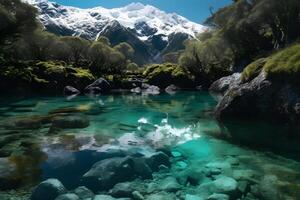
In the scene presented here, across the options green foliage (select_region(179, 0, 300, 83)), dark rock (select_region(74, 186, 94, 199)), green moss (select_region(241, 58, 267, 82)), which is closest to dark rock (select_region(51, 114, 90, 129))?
green moss (select_region(241, 58, 267, 82))

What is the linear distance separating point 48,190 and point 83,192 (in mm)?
1054

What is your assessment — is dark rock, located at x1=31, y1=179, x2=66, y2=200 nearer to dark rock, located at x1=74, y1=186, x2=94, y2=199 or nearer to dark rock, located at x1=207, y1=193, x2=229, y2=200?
dark rock, located at x1=74, y1=186, x2=94, y2=199

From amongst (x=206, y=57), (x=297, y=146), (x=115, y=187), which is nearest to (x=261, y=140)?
(x=297, y=146)

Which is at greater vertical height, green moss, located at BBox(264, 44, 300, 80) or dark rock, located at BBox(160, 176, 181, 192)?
green moss, located at BBox(264, 44, 300, 80)

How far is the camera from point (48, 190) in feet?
33.6

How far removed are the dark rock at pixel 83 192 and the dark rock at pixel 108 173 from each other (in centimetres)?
40

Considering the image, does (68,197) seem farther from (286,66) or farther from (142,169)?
(286,66)

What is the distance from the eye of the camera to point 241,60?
70.9 m

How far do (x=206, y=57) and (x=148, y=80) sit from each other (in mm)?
15577

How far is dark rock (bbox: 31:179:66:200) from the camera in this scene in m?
10.1

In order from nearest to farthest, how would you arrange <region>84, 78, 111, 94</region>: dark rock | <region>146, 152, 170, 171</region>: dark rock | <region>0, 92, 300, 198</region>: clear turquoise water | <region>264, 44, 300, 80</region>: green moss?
<region>0, 92, 300, 198</region>: clear turquoise water
<region>146, 152, 170, 171</region>: dark rock
<region>264, 44, 300, 80</region>: green moss
<region>84, 78, 111, 94</region>: dark rock

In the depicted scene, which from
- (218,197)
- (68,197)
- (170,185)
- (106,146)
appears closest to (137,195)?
(170,185)

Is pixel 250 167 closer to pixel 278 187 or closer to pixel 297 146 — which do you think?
pixel 278 187

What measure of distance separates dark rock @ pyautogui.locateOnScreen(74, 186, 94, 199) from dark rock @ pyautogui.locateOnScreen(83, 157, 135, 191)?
0.40m
